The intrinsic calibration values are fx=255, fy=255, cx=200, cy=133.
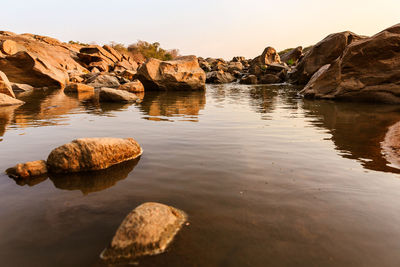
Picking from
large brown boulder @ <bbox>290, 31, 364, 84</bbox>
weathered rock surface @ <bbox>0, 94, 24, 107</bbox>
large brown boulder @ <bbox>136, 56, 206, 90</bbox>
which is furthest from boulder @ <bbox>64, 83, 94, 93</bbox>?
large brown boulder @ <bbox>290, 31, 364, 84</bbox>

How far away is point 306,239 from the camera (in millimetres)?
2055

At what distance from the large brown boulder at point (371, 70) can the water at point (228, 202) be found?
693 centimetres

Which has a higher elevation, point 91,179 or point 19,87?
point 19,87

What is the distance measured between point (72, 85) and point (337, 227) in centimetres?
1948

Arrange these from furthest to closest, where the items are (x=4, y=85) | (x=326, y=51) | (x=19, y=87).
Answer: (x=326, y=51)
(x=19, y=87)
(x=4, y=85)

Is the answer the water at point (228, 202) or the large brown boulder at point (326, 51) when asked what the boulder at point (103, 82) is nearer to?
the large brown boulder at point (326, 51)

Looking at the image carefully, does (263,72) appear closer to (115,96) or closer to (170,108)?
(115,96)

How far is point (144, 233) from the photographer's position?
201cm

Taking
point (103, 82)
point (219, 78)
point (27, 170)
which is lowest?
point (27, 170)

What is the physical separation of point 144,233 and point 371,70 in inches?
485

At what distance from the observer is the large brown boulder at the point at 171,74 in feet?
59.6

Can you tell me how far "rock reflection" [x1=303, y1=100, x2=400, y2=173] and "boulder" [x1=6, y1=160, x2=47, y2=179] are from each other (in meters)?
4.59

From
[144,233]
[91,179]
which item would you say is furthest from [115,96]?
[144,233]

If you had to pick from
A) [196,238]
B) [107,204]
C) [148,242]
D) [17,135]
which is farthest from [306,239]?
[17,135]
